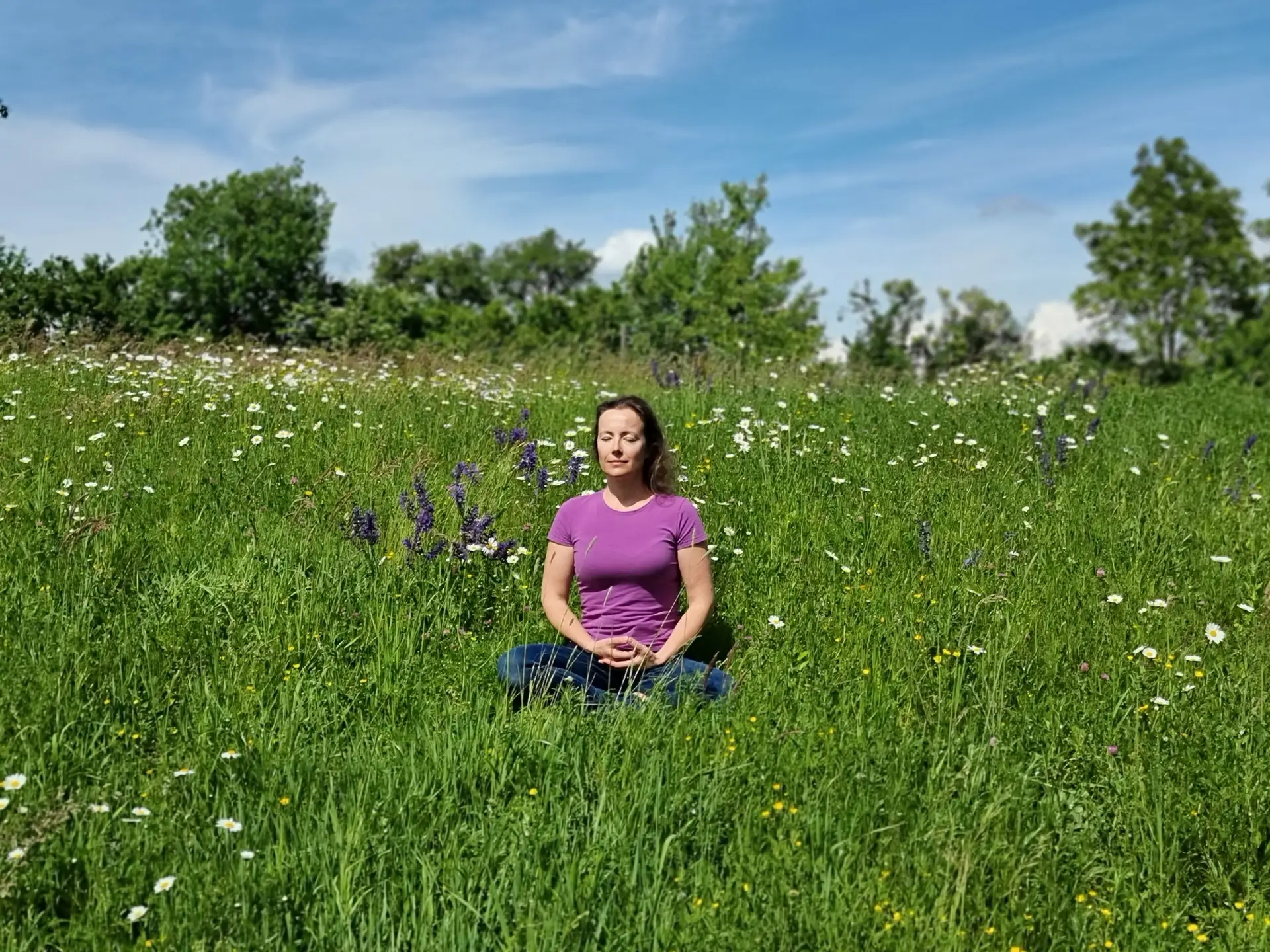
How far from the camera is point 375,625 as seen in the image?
381 centimetres

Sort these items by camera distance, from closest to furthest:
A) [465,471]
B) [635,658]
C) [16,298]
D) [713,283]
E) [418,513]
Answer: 1. [635,658]
2. [418,513]
3. [465,471]
4. [16,298]
5. [713,283]

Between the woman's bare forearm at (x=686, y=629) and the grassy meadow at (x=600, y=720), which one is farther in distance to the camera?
the woman's bare forearm at (x=686, y=629)

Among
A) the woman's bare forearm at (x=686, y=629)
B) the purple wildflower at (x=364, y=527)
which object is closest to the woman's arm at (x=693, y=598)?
the woman's bare forearm at (x=686, y=629)

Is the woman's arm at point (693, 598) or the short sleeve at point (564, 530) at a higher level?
the short sleeve at point (564, 530)

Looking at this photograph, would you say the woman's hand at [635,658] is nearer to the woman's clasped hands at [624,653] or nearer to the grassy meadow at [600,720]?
the woman's clasped hands at [624,653]

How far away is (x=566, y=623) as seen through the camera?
3.91 meters

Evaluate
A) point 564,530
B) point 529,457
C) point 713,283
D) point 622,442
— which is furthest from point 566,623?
point 713,283

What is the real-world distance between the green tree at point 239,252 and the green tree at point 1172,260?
125ft

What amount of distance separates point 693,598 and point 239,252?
5482cm

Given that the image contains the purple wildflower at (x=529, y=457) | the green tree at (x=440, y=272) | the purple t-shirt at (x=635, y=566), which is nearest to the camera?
the purple t-shirt at (x=635, y=566)

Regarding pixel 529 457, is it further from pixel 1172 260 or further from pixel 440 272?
pixel 440 272

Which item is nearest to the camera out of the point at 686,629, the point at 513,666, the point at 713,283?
the point at 513,666

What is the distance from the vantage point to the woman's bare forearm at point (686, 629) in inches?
147

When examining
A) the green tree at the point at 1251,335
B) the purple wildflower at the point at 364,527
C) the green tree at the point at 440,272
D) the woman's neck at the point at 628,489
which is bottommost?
the purple wildflower at the point at 364,527
